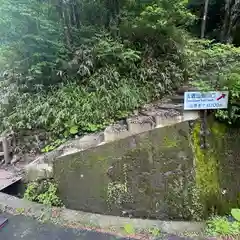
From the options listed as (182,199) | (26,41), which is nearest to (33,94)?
(26,41)

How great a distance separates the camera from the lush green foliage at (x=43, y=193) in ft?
10.5

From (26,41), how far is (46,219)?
9.29ft

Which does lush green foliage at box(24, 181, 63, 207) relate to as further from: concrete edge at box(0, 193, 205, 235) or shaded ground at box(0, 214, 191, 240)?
shaded ground at box(0, 214, 191, 240)

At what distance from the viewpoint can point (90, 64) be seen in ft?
12.5

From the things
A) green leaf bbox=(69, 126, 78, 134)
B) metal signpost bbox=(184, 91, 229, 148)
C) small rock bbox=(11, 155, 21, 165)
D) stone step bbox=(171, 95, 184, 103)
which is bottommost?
small rock bbox=(11, 155, 21, 165)

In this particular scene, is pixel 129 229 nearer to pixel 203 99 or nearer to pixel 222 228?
pixel 222 228

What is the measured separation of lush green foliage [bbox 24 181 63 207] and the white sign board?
7.13ft

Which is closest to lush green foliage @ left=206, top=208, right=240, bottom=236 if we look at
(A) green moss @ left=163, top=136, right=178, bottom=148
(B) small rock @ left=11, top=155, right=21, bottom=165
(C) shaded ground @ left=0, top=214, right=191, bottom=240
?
(C) shaded ground @ left=0, top=214, right=191, bottom=240

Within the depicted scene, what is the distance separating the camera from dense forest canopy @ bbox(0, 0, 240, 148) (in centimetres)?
356

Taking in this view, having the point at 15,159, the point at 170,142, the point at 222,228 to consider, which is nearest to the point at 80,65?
the point at 170,142

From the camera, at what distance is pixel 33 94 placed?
4035 mm

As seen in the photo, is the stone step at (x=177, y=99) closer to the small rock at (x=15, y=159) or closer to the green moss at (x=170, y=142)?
the green moss at (x=170, y=142)

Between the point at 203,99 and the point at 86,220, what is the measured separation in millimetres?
2209

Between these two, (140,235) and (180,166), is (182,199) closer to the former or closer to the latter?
(180,166)
